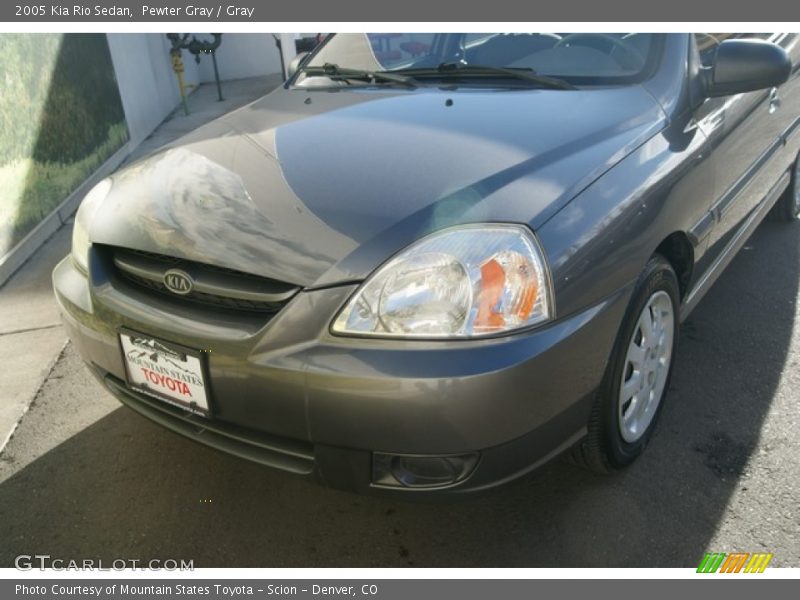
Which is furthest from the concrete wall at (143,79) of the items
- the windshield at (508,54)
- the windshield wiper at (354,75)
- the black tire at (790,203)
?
the black tire at (790,203)

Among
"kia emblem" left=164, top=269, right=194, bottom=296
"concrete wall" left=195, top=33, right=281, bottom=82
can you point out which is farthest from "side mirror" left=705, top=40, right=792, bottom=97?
"concrete wall" left=195, top=33, right=281, bottom=82

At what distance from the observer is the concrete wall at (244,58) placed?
12477 mm

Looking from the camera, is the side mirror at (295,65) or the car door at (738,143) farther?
the side mirror at (295,65)

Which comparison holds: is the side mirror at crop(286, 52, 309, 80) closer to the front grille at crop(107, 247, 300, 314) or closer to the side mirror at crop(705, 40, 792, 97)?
the front grille at crop(107, 247, 300, 314)

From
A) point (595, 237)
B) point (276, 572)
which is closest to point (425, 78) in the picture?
point (595, 237)

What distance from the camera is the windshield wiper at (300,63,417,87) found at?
8.50 feet

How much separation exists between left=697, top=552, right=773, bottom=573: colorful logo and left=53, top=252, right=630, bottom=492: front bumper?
0.49m

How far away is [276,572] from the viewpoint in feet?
6.16

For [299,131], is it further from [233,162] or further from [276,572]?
[276,572]

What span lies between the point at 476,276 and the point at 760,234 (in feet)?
10.6

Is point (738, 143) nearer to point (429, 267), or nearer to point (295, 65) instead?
point (429, 267)

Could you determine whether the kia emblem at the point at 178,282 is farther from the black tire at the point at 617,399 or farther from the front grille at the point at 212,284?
the black tire at the point at 617,399
